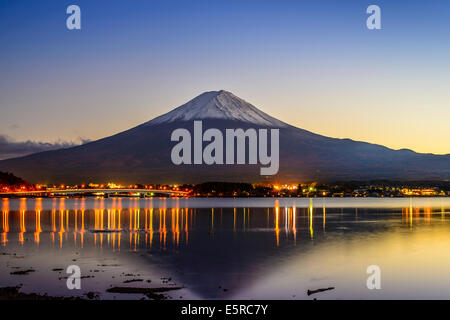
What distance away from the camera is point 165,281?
1745cm

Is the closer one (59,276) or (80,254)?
(59,276)

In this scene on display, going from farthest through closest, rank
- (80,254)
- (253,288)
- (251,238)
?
(251,238)
(80,254)
(253,288)

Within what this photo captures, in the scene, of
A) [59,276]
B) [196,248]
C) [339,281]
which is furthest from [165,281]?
[196,248]

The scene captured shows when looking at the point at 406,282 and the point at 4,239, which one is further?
the point at 4,239

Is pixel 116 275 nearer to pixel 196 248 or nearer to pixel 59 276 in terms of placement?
pixel 59 276

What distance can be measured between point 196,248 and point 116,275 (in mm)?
10021

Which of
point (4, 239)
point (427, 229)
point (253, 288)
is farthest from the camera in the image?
point (427, 229)

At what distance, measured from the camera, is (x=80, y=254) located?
24.2 m
